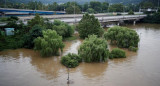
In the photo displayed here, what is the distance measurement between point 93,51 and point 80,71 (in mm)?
3181

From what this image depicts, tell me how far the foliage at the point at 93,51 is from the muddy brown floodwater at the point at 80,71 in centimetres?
78

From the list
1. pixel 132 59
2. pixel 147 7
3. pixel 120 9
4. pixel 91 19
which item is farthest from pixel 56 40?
pixel 147 7

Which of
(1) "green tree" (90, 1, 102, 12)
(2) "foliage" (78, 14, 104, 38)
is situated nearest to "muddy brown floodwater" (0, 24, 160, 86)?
(2) "foliage" (78, 14, 104, 38)

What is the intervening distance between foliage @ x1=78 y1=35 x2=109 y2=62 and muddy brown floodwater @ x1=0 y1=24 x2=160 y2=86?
0.78m

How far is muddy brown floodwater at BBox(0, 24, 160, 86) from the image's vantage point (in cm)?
1681

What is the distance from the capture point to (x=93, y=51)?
68.3ft

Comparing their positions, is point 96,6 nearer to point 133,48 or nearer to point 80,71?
point 133,48

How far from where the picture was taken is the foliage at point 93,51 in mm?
20781

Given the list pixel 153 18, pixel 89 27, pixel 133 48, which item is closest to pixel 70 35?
pixel 89 27

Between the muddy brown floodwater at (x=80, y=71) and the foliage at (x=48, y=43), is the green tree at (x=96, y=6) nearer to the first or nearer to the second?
the muddy brown floodwater at (x=80, y=71)

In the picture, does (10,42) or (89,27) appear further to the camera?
(89,27)

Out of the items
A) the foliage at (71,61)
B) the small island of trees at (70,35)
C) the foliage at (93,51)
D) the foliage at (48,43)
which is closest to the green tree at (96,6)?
the small island of trees at (70,35)

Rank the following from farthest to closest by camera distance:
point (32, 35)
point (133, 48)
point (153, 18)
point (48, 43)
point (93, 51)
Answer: point (153, 18) → point (133, 48) → point (32, 35) → point (48, 43) → point (93, 51)

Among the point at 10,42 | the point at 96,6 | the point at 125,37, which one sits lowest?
the point at 10,42
